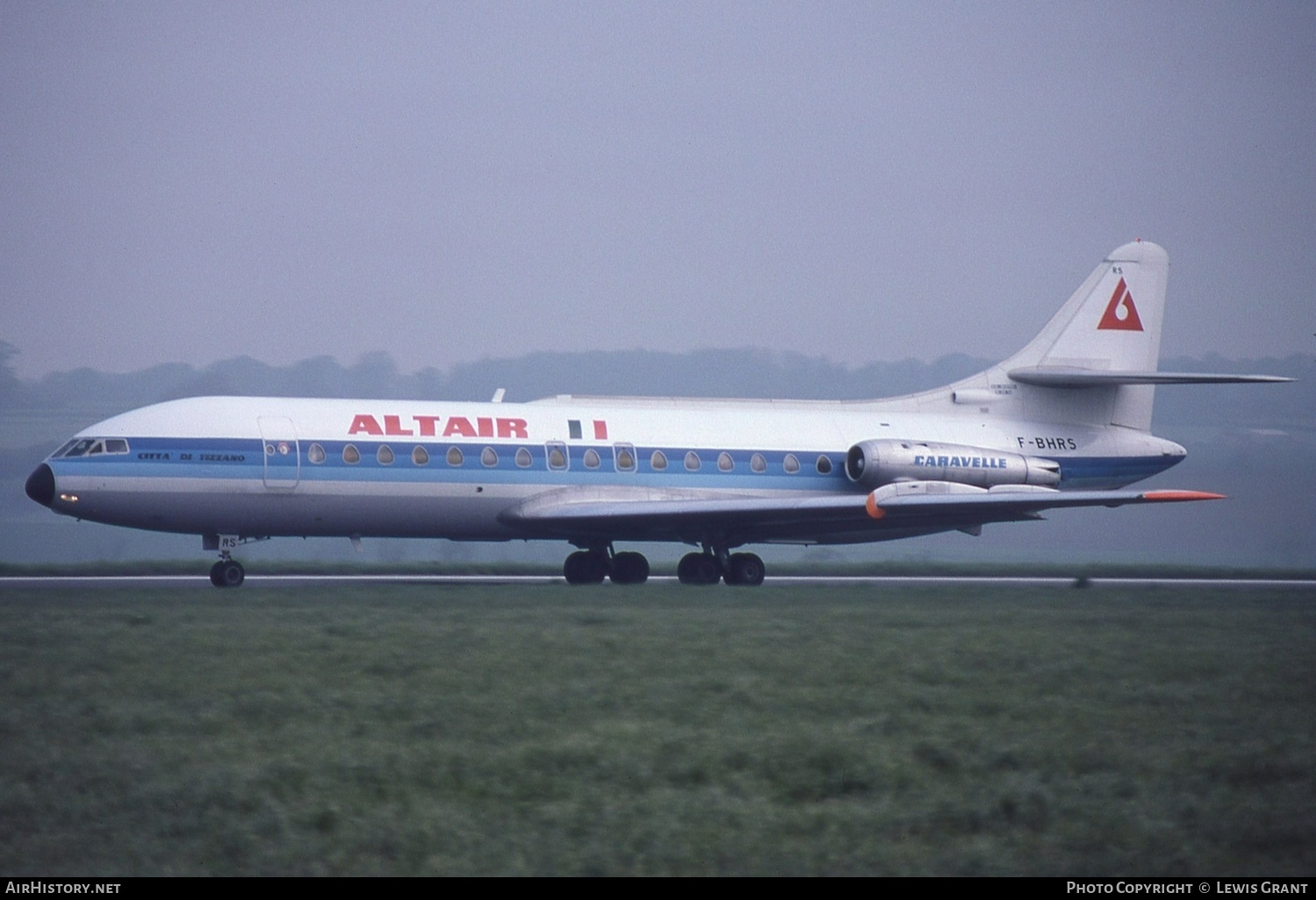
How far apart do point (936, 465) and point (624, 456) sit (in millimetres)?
6229

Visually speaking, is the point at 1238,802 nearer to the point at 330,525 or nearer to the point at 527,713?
the point at 527,713

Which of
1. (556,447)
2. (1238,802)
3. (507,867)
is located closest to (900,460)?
(556,447)

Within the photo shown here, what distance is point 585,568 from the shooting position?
29.0m

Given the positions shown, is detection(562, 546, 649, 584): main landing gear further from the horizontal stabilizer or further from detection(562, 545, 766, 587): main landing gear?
the horizontal stabilizer

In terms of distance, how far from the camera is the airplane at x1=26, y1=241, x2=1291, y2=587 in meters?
24.7

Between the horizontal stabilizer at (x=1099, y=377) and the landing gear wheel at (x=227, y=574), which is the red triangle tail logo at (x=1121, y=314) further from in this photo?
the landing gear wheel at (x=227, y=574)

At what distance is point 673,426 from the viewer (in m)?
28.9

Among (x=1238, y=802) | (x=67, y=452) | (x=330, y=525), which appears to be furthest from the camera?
(x=330, y=525)

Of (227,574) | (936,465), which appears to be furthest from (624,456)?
(227,574)

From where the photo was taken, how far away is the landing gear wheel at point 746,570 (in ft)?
93.1

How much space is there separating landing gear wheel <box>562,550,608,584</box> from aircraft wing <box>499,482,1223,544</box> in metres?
0.92

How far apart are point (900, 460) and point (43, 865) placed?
2298 centimetres
